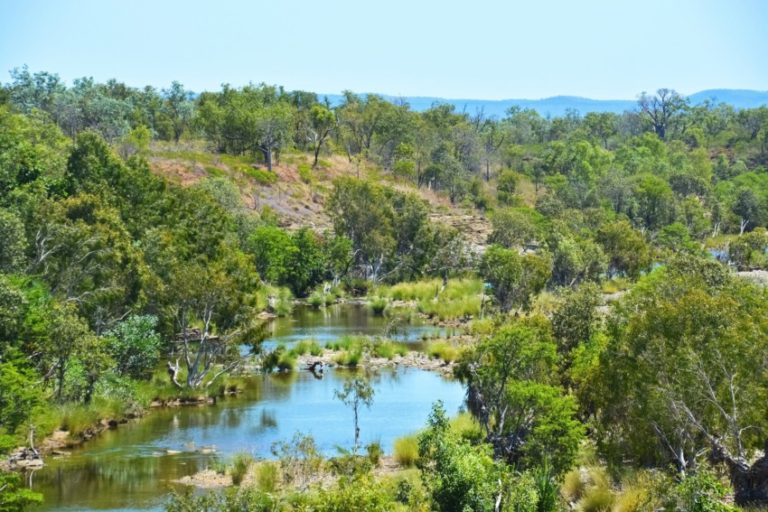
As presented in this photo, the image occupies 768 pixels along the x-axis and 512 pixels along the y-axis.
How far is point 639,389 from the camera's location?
3403cm

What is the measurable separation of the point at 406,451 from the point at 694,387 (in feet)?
45.2

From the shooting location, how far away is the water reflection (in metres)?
39.8

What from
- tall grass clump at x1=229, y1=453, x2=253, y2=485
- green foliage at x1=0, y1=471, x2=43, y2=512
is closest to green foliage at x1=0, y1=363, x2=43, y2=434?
tall grass clump at x1=229, y1=453, x2=253, y2=485

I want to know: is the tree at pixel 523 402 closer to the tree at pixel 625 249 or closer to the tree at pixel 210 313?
the tree at pixel 210 313

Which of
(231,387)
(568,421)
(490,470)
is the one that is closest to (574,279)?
(231,387)

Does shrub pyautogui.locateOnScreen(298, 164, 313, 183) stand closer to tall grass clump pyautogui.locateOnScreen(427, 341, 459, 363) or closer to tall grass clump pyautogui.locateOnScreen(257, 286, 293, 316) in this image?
tall grass clump pyautogui.locateOnScreen(257, 286, 293, 316)

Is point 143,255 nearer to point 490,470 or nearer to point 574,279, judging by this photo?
point 490,470

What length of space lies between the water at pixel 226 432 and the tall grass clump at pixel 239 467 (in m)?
1.95

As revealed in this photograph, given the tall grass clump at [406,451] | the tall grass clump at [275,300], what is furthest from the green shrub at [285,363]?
the tall grass clump at [406,451]

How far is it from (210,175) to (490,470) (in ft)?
310

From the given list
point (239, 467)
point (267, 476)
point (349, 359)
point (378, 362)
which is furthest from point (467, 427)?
point (378, 362)

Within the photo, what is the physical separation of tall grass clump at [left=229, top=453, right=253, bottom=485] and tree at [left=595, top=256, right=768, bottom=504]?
13791mm

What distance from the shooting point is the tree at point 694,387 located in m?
31.1

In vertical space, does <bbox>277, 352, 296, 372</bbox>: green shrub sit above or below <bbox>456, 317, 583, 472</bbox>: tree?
below
